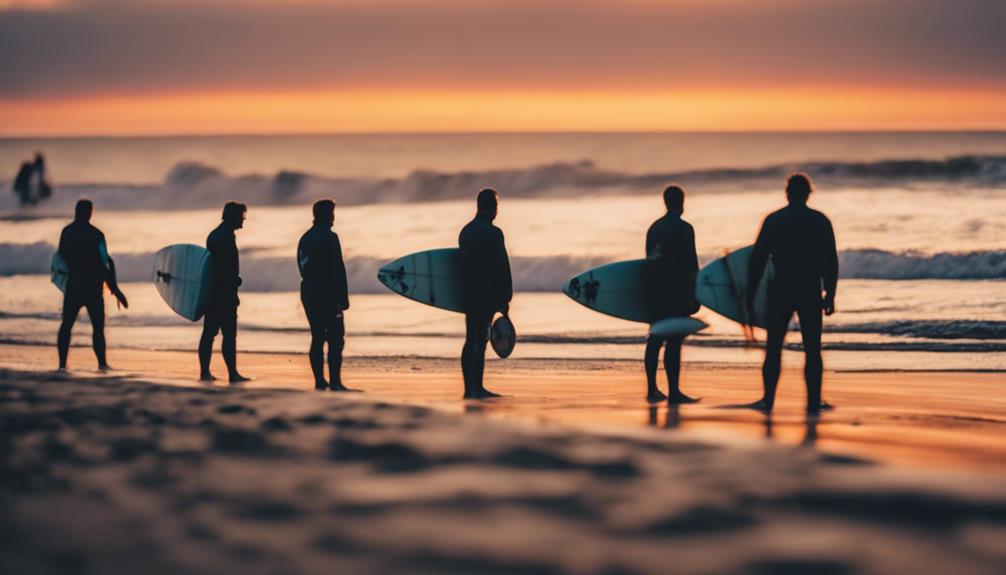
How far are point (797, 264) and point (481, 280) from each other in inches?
95.0

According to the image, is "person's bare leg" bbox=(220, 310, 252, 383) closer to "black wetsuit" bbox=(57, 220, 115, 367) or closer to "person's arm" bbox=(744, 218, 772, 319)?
"black wetsuit" bbox=(57, 220, 115, 367)

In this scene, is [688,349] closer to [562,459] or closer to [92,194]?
[562,459]

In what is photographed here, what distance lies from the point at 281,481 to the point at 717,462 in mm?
1995

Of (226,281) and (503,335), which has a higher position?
(226,281)

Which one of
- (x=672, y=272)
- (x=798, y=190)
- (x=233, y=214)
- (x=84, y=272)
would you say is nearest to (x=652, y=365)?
(x=672, y=272)

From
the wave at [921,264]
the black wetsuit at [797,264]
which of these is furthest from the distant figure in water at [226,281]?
the wave at [921,264]

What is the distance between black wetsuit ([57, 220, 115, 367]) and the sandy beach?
267 centimetres

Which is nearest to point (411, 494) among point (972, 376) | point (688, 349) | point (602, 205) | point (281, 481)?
point (281, 481)

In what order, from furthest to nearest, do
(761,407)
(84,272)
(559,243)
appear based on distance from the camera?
(559,243) → (84,272) → (761,407)

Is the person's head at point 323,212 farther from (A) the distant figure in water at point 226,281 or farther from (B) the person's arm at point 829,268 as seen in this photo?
(B) the person's arm at point 829,268

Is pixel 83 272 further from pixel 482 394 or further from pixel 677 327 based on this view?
pixel 677 327

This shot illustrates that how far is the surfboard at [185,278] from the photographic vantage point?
11.1m

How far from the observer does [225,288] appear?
34.1 feet

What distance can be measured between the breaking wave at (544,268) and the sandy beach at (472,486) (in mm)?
14814
